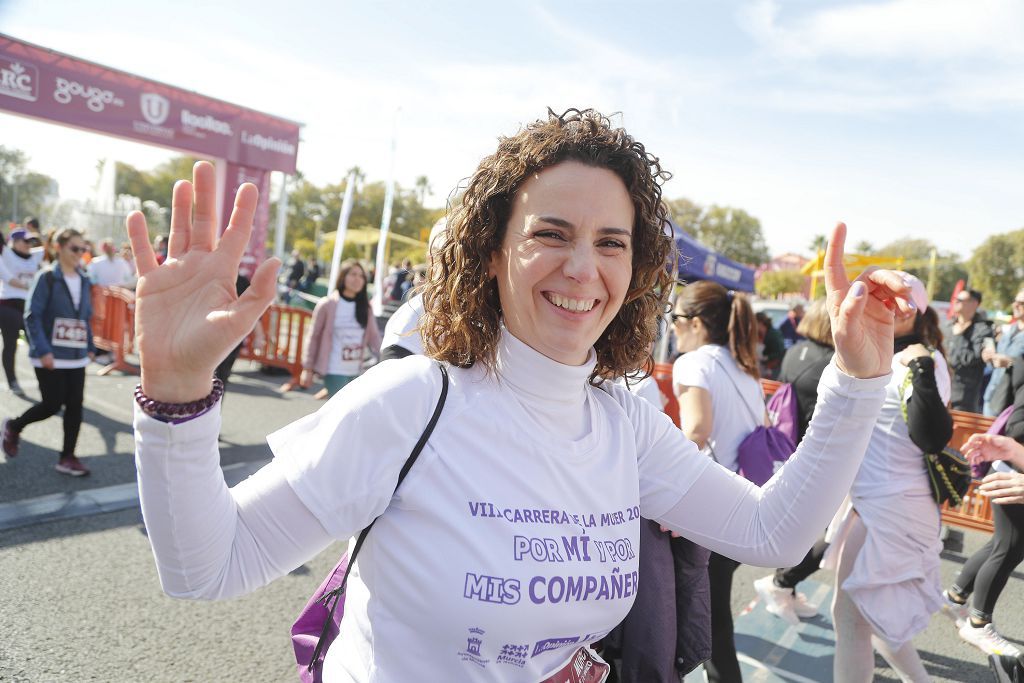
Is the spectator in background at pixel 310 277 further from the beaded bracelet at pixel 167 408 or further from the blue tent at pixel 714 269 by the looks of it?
the beaded bracelet at pixel 167 408

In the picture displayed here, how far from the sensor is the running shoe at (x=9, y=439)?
18.2 ft

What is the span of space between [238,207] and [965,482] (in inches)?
132

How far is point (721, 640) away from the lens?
293 cm

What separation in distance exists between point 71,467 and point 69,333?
105cm

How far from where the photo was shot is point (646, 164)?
170cm

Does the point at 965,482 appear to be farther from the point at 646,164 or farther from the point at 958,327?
the point at 958,327

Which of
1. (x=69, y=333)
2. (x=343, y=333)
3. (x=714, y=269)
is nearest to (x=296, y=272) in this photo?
(x=714, y=269)

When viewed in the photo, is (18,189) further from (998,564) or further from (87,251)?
(998,564)

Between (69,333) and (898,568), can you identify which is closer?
(898,568)

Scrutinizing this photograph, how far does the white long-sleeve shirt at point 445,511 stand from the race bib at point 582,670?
0.03 m

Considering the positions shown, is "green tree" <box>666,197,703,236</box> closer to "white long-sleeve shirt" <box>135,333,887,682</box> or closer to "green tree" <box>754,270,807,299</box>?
"green tree" <box>754,270,807,299</box>

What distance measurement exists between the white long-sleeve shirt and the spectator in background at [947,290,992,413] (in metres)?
8.21

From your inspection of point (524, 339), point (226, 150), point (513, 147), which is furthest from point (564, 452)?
point (226, 150)

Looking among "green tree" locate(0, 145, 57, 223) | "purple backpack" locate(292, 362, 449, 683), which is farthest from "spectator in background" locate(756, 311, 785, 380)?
"green tree" locate(0, 145, 57, 223)
